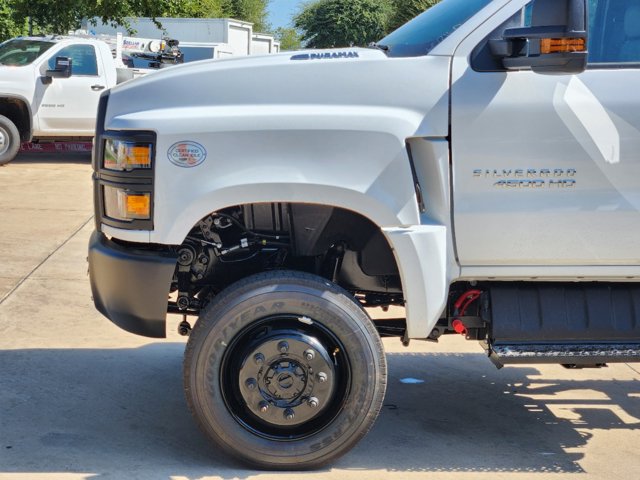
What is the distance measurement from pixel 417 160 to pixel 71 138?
13528mm

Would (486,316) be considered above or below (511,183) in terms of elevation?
below

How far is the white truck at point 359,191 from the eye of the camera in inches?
162

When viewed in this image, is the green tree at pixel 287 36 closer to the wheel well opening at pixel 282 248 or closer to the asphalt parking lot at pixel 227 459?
the asphalt parking lot at pixel 227 459

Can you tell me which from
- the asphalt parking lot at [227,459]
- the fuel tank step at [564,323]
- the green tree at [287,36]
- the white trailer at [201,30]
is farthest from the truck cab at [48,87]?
the green tree at [287,36]

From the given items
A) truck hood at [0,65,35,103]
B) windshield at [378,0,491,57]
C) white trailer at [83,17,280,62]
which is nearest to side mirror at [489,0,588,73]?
windshield at [378,0,491,57]

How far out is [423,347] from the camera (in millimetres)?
6590

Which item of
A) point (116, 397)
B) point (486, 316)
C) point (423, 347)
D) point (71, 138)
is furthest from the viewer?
point (71, 138)

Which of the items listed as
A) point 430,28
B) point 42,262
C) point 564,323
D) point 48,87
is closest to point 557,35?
point 430,28

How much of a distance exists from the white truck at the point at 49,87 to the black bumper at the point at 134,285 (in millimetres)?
11970

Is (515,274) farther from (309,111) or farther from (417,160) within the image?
(309,111)

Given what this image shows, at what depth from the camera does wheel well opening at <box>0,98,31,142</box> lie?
16031 millimetres

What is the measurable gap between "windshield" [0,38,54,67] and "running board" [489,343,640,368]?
1333cm

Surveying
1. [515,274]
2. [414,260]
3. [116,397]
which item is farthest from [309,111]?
[116,397]

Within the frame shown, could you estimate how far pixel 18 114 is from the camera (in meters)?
16.3
